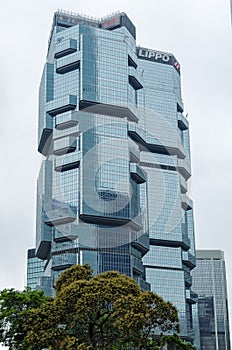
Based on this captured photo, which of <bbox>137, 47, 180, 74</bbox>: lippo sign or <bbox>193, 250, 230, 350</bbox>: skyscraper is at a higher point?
<bbox>137, 47, 180, 74</bbox>: lippo sign

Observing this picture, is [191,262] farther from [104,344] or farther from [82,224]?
[104,344]

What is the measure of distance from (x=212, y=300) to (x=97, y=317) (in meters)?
118

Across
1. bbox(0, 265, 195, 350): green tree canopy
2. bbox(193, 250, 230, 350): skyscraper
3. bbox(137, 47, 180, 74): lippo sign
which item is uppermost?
bbox(137, 47, 180, 74): lippo sign

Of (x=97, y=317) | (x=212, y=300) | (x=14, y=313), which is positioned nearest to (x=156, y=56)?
(x=212, y=300)

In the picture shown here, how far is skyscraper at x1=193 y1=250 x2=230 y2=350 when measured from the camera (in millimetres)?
141875

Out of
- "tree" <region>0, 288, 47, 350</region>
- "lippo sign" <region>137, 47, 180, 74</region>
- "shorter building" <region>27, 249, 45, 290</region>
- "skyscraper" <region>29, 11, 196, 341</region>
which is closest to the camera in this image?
"tree" <region>0, 288, 47, 350</region>

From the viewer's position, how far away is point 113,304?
3047 centimetres

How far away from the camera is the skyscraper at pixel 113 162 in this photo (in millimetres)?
89875

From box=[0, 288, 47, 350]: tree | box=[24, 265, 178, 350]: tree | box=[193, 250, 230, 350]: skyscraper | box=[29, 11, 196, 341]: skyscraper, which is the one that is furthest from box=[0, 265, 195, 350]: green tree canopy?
box=[193, 250, 230, 350]: skyscraper

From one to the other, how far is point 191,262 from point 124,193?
25.0m

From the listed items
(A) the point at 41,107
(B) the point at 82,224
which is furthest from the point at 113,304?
(A) the point at 41,107

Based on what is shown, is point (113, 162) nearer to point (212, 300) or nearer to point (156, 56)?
point (156, 56)

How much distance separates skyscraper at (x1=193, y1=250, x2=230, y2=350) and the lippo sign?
49750 mm

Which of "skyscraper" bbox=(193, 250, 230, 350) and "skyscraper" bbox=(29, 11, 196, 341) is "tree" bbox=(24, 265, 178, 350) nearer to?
"skyscraper" bbox=(29, 11, 196, 341)
